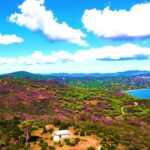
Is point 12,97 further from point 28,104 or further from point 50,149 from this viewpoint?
point 50,149

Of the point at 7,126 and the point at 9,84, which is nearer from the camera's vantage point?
the point at 7,126

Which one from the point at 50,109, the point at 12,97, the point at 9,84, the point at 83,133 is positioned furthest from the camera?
the point at 9,84

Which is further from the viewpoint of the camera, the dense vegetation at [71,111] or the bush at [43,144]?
the dense vegetation at [71,111]

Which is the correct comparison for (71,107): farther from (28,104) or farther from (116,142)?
(116,142)

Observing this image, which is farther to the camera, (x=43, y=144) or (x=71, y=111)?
(x=71, y=111)

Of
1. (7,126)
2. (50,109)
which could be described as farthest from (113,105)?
(7,126)

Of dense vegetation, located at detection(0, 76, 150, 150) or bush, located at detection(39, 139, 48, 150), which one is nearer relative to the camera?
bush, located at detection(39, 139, 48, 150)

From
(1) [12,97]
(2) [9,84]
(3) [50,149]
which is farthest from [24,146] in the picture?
(2) [9,84]

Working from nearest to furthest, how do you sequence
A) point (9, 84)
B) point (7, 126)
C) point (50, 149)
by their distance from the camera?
point (50, 149) < point (7, 126) < point (9, 84)

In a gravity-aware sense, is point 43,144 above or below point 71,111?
above

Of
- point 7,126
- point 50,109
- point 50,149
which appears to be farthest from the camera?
point 50,109
